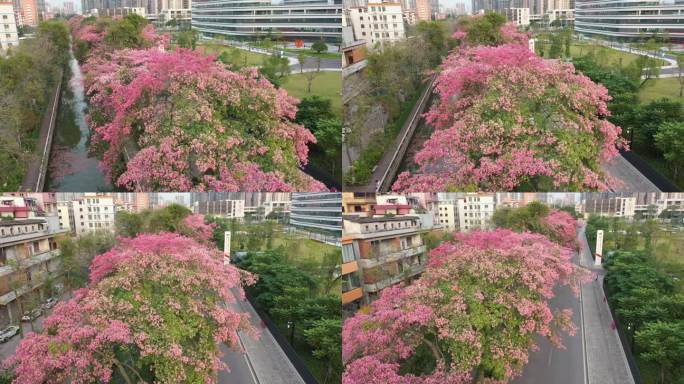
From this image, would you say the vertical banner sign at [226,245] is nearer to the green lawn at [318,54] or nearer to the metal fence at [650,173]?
the green lawn at [318,54]

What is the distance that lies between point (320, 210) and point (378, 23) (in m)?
2.06

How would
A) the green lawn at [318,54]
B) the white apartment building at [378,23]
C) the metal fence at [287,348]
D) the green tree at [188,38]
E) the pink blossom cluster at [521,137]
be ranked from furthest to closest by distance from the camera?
the white apartment building at [378,23]
the green tree at [188,38]
the green lawn at [318,54]
the metal fence at [287,348]
the pink blossom cluster at [521,137]

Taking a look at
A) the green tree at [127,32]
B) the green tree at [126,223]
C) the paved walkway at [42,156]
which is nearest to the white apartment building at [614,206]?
the green tree at [126,223]

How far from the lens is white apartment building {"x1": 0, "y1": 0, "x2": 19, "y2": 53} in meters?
4.84

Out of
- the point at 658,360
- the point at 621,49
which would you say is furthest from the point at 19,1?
the point at 658,360

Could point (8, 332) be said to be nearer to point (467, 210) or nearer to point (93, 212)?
point (93, 212)

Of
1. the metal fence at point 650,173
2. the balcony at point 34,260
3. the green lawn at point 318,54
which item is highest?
the green lawn at point 318,54

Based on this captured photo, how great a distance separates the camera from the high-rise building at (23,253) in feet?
13.3

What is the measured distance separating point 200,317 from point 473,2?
12.9 feet

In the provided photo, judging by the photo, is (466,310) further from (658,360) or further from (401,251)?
(658,360)

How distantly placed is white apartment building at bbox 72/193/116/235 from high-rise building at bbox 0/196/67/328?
0.14 meters

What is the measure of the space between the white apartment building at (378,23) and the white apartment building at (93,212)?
2.48 m

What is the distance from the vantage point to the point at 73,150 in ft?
15.6

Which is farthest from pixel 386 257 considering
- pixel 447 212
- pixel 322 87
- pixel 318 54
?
pixel 318 54
